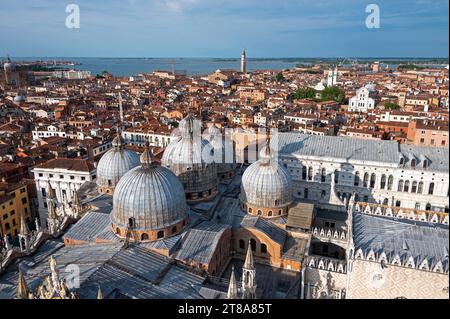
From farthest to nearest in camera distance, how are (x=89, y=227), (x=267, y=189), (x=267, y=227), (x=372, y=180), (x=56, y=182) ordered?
(x=56, y=182) → (x=372, y=180) → (x=267, y=189) → (x=267, y=227) → (x=89, y=227)

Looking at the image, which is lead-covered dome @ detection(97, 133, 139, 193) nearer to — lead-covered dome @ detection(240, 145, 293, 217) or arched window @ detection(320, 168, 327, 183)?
lead-covered dome @ detection(240, 145, 293, 217)

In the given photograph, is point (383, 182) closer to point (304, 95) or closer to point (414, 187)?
point (414, 187)

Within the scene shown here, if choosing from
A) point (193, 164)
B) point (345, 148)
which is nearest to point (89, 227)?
point (193, 164)

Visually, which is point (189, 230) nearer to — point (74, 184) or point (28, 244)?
point (28, 244)

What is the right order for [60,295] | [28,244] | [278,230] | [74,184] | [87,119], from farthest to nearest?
[87,119] < [74,184] < [278,230] < [28,244] < [60,295]

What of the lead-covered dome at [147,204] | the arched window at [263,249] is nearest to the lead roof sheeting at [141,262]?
the lead-covered dome at [147,204]
